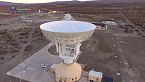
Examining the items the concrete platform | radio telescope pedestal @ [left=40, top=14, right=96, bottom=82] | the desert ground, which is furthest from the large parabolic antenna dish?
the desert ground

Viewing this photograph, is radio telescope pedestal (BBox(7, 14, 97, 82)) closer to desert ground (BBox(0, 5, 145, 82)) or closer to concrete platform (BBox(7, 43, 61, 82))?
concrete platform (BBox(7, 43, 61, 82))

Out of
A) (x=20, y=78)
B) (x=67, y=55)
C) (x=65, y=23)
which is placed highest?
(x=65, y=23)

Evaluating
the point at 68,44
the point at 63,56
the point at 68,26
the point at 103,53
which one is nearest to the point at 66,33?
the point at 68,44

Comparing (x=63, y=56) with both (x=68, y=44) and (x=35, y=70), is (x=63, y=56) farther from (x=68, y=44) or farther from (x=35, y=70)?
(x=35, y=70)

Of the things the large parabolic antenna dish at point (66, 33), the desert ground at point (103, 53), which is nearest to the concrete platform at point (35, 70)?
the desert ground at point (103, 53)

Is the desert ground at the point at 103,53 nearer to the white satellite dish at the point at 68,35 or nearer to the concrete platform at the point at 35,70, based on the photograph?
the concrete platform at the point at 35,70

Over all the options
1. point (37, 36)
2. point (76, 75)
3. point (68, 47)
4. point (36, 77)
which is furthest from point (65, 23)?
point (37, 36)

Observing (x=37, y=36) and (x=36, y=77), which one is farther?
(x=37, y=36)

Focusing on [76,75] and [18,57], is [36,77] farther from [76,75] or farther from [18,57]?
[18,57]
